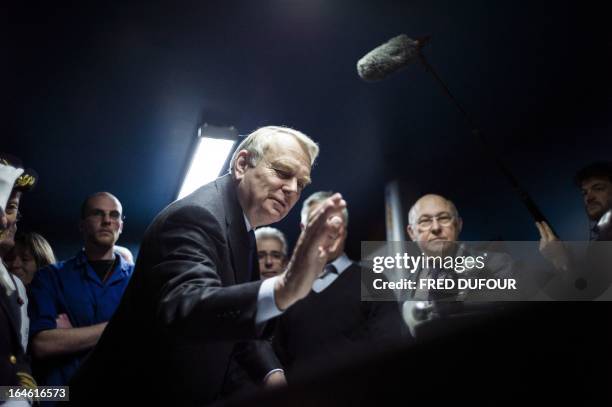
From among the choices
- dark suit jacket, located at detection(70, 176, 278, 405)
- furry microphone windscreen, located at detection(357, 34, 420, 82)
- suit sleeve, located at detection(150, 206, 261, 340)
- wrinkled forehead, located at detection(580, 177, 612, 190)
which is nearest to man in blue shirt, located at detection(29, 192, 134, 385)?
dark suit jacket, located at detection(70, 176, 278, 405)

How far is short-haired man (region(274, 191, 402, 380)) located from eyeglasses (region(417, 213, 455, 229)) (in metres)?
0.51

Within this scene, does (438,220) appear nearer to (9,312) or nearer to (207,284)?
(207,284)

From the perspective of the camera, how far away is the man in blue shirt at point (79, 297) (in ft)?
5.51

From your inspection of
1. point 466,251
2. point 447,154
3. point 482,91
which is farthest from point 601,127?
point 466,251

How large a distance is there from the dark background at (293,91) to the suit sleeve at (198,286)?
1.43 metres

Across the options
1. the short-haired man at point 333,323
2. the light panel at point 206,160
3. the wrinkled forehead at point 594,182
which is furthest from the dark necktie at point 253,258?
the light panel at point 206,160

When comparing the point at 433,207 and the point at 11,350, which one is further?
the point at 433,207

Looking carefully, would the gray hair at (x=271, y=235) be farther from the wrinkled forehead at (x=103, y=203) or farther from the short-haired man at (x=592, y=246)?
the short-haired man at (x=592, y=246)

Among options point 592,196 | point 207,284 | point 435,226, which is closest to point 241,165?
point 207,284

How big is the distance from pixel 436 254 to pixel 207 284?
1.32 metres

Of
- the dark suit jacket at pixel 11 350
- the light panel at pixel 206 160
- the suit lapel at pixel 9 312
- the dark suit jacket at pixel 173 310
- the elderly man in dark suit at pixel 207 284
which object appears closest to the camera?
the elderly man in dark suit at pixel 207 284

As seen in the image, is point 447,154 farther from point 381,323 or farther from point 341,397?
point 341,397

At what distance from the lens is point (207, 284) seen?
1.05 m

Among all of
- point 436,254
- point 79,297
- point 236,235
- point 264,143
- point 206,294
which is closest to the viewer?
point 206,294
